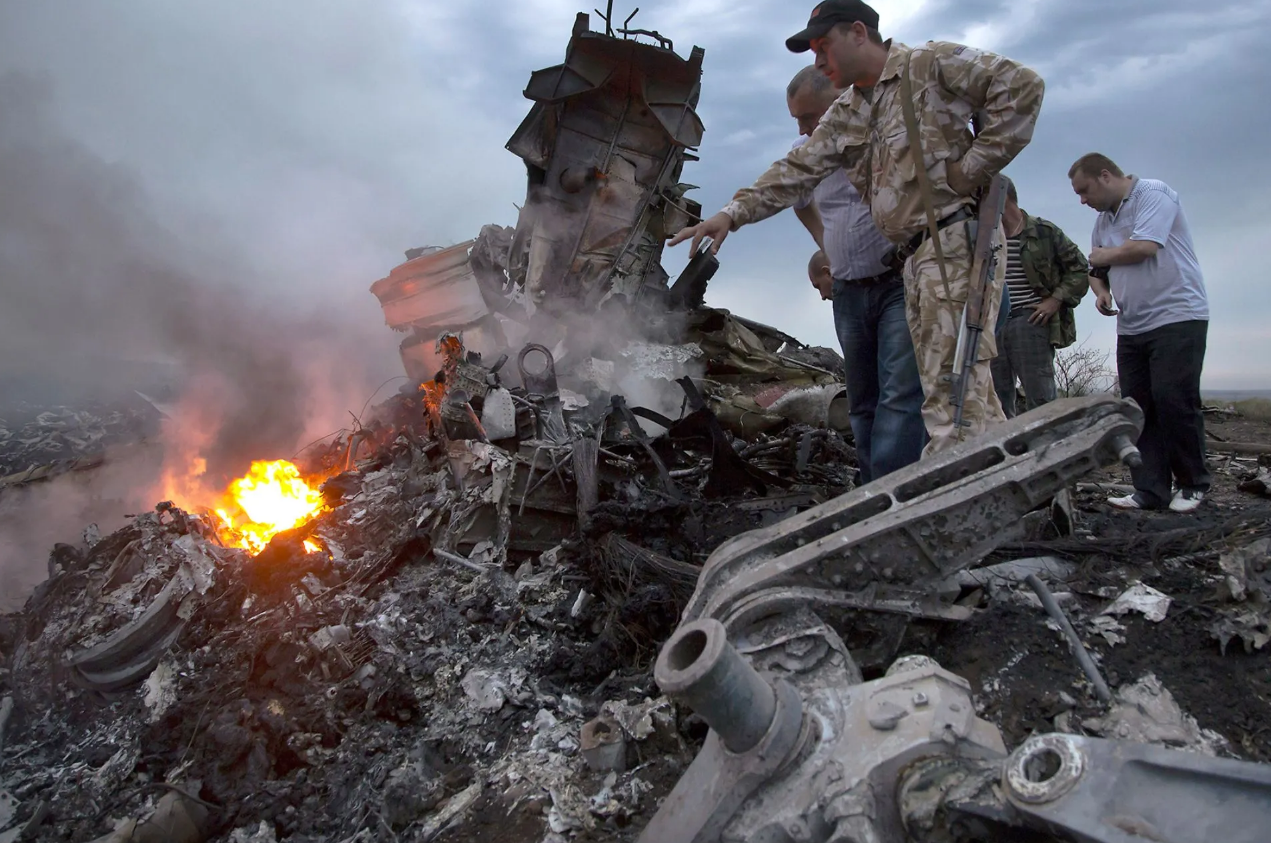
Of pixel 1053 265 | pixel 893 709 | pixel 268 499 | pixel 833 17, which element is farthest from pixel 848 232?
pixel 268 499

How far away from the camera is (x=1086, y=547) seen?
2.59 meters

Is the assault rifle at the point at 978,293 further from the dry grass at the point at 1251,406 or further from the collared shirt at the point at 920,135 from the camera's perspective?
the dry grass at the point at 1251,406

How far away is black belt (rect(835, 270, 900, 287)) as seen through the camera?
3.10 m

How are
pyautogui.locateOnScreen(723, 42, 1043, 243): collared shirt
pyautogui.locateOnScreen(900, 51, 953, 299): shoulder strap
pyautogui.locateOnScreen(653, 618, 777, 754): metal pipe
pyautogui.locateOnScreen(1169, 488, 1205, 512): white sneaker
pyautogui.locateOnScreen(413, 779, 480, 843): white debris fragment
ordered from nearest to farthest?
pyautogui.locateOnScreen(653, 618, 777, 754): metal pipe < pyautogui.locateOnScreen(413, 779, 480, 843): white debris fragment < pyautogui.locateOnScreen(723, 42, 1043, 243): collared shirt < pyautogui.locateOnScreen(900, 51, 953, 299): shoulder strap < pyautogui.locateOnScreen(1169, 488, 1205, 512): white sneaker

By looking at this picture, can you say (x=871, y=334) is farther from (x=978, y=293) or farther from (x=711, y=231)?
(x=711, y=231)

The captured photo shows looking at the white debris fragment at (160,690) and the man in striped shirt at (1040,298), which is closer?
the white debris fragment at (160,690)

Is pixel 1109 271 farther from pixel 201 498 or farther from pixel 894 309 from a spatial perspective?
pixel 201 498

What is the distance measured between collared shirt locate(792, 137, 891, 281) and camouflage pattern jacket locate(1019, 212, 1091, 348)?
1.91m

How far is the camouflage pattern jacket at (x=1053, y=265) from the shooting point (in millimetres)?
4465

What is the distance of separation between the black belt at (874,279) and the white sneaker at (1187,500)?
1.93m

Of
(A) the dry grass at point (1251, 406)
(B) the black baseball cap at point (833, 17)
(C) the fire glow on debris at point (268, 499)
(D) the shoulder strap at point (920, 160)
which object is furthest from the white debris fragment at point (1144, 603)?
(A) the dry grass at point (1251, 406)

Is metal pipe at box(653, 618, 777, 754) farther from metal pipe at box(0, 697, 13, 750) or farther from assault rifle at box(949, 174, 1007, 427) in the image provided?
metal pipe at box(0, 697, 13, 750)

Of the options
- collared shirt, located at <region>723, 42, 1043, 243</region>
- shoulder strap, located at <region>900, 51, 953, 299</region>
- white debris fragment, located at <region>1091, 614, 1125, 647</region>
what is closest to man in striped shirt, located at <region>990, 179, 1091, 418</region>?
collared shirt, located at <region>723, 42, 1043, 243</region>

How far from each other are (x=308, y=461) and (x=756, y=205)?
18.9 ft
